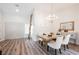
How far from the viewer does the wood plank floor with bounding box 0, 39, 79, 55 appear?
247cm

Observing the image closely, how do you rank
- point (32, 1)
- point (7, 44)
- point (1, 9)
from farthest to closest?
point (7, 44) → point (1, 9) → point (32, 1)

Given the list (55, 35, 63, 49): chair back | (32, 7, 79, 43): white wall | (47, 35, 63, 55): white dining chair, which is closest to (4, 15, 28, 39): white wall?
(32, 7, 79, 43): white wall

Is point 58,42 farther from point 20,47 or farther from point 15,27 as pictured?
point 15,27

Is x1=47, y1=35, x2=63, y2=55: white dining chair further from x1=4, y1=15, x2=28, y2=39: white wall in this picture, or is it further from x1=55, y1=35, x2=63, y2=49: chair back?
x1=4, y1=15, x2=28, y2=39: white wall

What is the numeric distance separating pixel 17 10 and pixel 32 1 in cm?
85

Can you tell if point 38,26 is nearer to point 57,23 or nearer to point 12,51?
point 57,23

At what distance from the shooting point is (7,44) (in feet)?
8.80

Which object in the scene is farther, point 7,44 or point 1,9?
point 7,44

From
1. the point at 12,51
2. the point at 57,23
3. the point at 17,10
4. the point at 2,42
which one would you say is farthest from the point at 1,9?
the point at 57,23

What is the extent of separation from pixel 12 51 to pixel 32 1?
130cm

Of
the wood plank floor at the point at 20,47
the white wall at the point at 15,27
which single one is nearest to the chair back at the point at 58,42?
the wood plank floor at the point at 20,47
